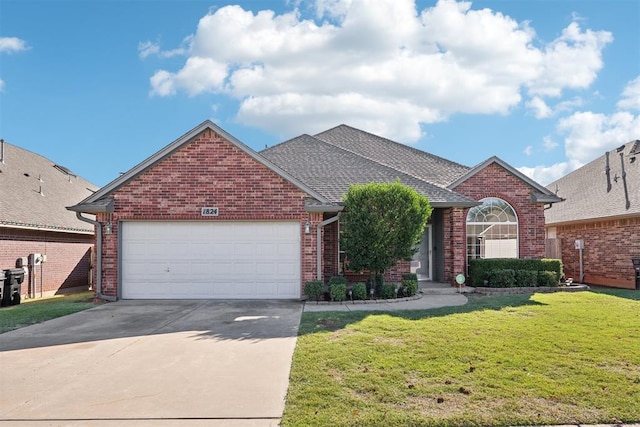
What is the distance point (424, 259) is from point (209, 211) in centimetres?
854

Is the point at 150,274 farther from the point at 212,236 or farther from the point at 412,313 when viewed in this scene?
the point at 412,313

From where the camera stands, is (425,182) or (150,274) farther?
(425,182)

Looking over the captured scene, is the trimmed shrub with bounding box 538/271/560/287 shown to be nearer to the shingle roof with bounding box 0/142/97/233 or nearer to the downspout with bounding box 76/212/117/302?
the downspout with bounding box 76/212/117/302

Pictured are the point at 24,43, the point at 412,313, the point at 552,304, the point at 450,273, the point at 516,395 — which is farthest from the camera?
the point at 450,273

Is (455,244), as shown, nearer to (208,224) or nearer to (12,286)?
(208,224)

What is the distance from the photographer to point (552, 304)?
436 inches

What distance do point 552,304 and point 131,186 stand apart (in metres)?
11.9

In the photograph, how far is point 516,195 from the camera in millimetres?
16016

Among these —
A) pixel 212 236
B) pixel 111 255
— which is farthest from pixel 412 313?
pixel 111 255

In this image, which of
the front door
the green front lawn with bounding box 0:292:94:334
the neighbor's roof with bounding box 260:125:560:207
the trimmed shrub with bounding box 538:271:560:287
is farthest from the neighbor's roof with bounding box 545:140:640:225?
the green front lawn with bounding box 0:292:94:334

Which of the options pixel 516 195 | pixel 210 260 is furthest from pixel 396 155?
pixel 210 260

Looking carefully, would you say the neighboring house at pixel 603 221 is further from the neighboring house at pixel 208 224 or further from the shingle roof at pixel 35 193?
the shingle roof at pixel 35 193

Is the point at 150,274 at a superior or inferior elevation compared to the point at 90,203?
inferior

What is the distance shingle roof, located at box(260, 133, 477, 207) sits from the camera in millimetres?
14562
